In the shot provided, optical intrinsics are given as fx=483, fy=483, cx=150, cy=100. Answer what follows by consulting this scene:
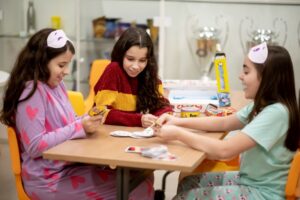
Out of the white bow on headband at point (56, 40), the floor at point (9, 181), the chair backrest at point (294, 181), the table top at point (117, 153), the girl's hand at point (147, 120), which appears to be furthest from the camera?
the floor at point (9, 181)

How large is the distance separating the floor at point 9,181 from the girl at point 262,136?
51.5 inches

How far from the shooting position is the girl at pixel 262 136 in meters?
1.71

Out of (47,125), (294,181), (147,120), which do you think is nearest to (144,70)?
(147,120)

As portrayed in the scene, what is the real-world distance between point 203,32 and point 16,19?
1832mm

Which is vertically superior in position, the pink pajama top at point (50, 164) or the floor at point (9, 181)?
the pink pajama top at point (50, 164)

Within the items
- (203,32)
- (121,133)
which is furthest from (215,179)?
(203,32)

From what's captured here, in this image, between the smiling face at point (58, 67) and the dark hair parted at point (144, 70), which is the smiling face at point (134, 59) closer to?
the dark hair parted at point (144, 70)

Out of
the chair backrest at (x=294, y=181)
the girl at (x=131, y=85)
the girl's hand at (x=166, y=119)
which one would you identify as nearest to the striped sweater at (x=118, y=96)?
the girl at (x=131, y=85)

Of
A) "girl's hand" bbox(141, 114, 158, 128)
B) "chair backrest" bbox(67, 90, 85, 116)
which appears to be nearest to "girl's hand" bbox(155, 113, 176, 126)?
"girl's hand" bbox(141, 114, 158, 128)

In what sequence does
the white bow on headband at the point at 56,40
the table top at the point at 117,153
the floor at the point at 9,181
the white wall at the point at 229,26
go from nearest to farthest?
the table top at the point at 117,153 < the white bow on headband at the point at 56,40 < the floor at the point at 9,181 < the white wall at the point at 229,26

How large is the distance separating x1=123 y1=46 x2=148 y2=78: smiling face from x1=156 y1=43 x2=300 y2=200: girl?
43 centimetres

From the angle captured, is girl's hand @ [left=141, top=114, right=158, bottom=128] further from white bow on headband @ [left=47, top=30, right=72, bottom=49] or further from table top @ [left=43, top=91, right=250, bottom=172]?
white bow on headband @ [left=47, top=30, right=72, bottom=49]

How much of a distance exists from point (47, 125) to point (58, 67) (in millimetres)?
240

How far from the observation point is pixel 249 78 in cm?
184
